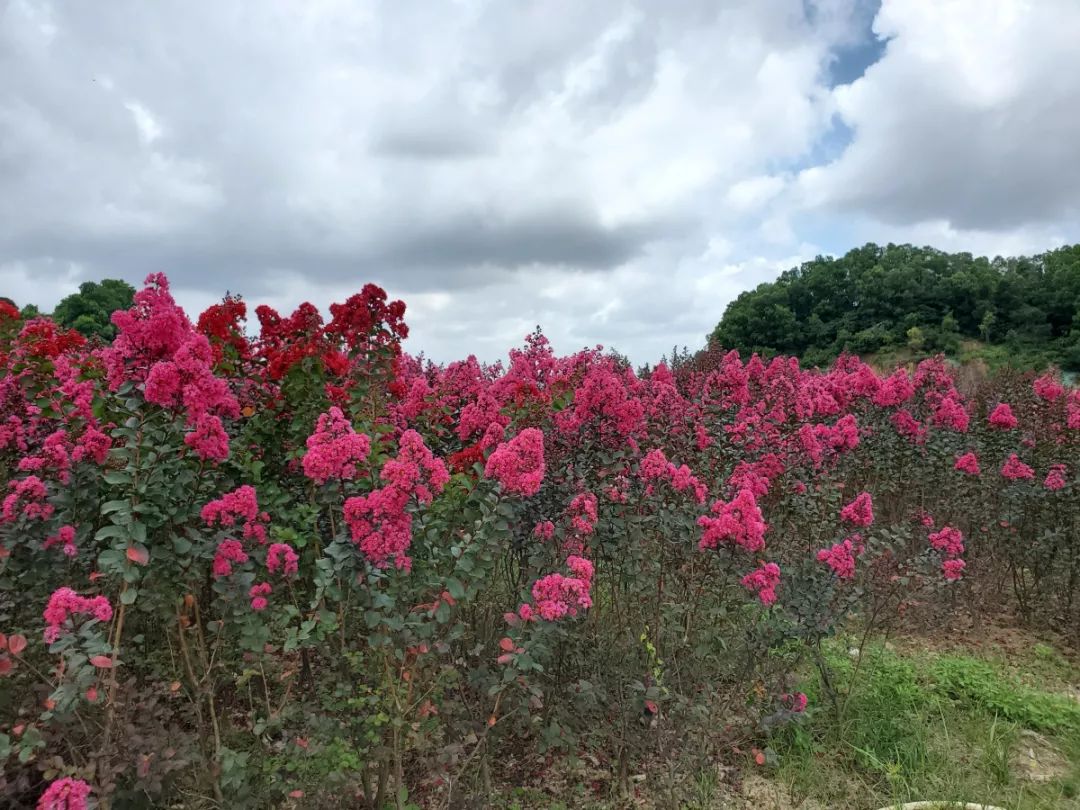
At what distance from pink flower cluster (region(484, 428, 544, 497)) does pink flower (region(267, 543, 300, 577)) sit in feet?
2.81

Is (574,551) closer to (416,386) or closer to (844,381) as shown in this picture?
(416,386)

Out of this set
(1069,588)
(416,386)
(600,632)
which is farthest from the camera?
(1069,588)

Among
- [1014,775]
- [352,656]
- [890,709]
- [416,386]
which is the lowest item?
[1014,775]

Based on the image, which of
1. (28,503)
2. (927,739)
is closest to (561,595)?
(28,503)

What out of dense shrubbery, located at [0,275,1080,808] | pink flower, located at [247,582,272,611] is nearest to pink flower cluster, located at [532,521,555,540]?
dense shrubbery, located at [0,275,1080,808]

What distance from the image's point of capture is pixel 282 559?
257 cm

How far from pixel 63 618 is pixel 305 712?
3.15 feet

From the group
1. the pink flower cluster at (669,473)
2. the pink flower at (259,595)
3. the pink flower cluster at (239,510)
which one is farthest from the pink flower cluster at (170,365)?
the pink flower cluster at (669,473)

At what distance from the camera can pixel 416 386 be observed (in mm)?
4066

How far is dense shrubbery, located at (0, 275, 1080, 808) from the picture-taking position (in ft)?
7.55

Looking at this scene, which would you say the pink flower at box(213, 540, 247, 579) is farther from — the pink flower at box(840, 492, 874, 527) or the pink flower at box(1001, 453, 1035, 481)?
the pink flower at box(1001, 453, 1035, 481)

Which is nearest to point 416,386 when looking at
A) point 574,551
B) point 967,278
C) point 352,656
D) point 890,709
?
point 574,551

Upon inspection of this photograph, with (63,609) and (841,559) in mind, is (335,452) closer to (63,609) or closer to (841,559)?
(63,609)

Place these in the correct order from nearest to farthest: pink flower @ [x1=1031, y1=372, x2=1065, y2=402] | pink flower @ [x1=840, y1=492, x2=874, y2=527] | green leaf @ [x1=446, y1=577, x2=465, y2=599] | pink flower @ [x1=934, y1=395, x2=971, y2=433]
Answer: green leaf @ [x1=446, y1=577, x2=465, y2=599], pink flower @ [x1=840, y1=492, x2=874, y2=527], pink flower @ [x1=934, y1=395, x2=971, y2=433], pink flower @ [x1=1031, y1=372, x2=1065, y2=402]
